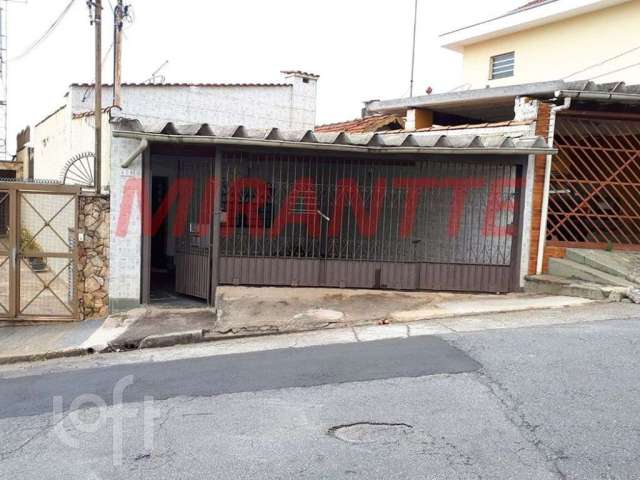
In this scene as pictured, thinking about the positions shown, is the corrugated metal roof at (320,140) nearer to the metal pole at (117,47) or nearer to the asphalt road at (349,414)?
the metal pole at (117,47)

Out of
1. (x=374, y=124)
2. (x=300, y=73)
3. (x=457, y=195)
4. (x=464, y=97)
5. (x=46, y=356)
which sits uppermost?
(x=300, y=73)

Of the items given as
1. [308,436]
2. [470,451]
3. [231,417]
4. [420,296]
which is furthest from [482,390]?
[420,296]

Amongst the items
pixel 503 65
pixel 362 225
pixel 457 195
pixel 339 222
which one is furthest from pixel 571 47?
pixel 339 222

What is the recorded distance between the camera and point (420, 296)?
9.02m

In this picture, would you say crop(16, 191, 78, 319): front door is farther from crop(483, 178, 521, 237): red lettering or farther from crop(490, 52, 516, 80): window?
crop(490, 52, 516, 80): window

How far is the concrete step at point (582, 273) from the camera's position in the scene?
28.2 ft

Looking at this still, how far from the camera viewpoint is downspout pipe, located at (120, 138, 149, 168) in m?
8.23

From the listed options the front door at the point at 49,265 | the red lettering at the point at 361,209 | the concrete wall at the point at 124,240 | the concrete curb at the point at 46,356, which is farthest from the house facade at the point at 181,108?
the concrete curb at the point at 46,356

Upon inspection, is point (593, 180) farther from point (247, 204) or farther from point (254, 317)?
point (254, 317)

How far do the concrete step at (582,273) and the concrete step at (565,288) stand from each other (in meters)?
0.12

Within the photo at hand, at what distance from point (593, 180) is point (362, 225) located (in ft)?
13.6

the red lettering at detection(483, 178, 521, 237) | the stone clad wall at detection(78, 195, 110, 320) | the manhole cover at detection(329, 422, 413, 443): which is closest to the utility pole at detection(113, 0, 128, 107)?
the stone clad wall at detection(78, 195, 110, 320)

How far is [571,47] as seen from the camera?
1631cm

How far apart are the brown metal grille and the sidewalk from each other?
1813 mm
